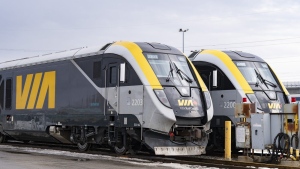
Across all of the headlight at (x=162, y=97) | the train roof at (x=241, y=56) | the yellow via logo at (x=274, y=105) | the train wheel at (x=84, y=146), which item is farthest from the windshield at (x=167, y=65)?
the train wheel at (x=84, y=146)

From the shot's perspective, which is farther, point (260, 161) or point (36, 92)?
point (36, 92)

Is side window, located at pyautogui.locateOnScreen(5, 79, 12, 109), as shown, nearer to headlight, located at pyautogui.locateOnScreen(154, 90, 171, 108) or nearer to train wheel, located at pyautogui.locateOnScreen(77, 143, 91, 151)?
train wheel, located at pyautogui.locateOnScreen(77, 143, 91, 151)

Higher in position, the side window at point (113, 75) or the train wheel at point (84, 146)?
the side window at point (113, 75)

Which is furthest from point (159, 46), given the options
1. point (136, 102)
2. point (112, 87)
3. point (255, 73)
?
point (255, 73)

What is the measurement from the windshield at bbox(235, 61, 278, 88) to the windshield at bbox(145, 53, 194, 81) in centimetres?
236

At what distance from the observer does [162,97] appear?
1406 centimetres

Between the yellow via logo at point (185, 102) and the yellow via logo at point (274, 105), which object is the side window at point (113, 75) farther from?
the yellow via logo at point (274, 105)

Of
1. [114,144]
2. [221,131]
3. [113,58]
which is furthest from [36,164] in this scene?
[221,131]

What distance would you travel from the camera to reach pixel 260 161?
44.8ft

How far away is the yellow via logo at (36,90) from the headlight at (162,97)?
5578 millimetres

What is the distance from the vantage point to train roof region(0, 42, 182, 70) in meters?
15.5

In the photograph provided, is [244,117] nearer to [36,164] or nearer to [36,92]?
[36,164]

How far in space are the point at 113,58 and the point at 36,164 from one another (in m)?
4.45

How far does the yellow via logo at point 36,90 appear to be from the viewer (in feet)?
60.3
